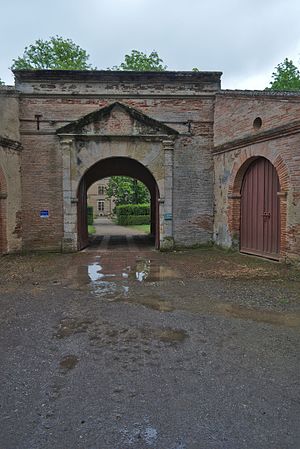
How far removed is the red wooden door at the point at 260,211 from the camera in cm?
864

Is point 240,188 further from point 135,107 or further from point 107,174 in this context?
point 107,174

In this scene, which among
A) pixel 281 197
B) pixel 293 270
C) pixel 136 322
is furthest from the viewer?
pixel 281 197

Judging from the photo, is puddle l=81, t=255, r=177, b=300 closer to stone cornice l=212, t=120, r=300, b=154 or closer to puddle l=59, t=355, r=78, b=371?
puddle l=59, t=355, r=78, b=371

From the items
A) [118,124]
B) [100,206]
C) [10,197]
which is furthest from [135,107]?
[100,206]

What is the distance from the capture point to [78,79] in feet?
34.9

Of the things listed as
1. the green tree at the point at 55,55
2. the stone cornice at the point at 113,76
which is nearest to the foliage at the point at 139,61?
the green tree at the point at 55,55

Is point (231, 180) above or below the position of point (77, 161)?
below

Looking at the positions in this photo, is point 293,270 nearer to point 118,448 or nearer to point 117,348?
point 117,348

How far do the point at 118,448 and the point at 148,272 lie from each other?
555cm

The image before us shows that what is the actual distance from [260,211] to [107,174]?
29.2 feet

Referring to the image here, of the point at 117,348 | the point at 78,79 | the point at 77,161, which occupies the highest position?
the point at 78,79

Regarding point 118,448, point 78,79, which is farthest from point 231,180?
point 118,448

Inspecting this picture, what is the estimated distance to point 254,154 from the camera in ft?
29.1

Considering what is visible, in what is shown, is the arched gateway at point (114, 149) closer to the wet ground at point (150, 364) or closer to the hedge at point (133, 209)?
the wet ground at point (150, 364)
